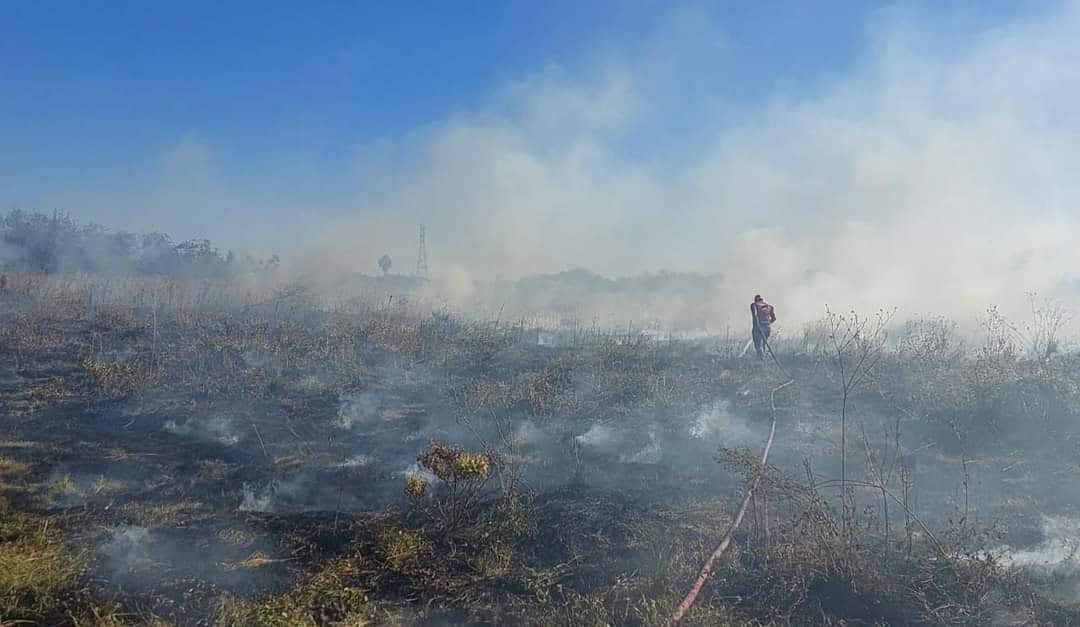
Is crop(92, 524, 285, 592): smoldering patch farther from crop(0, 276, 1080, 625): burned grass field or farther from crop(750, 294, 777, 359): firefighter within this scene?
crop(750, 294, 777, 359): firefighter

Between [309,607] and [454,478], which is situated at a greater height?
[454,478]

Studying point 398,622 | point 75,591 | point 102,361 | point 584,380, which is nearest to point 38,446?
point 102,361

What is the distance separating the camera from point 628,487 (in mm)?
8945

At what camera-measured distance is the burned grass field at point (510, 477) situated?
6074mm

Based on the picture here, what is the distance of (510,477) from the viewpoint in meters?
8.67

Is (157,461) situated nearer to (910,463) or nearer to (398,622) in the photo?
(398,622)

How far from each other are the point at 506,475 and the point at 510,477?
403mm

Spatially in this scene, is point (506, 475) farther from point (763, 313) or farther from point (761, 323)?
point (763, 313)

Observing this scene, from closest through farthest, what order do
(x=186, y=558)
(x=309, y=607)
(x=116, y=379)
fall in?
(x=309, y=607) < (x=186, y=558) < (x=116, y=379)

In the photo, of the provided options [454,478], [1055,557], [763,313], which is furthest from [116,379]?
[1055,557]

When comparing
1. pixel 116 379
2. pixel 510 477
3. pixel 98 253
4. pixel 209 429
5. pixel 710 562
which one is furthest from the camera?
pixel 98 253

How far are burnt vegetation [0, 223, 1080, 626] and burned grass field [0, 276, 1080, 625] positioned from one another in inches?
1.7

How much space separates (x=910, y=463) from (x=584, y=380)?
18.2ft

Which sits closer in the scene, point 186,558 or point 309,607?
point 309,607
